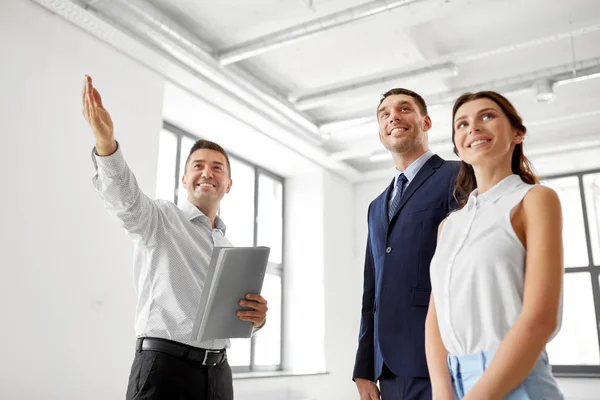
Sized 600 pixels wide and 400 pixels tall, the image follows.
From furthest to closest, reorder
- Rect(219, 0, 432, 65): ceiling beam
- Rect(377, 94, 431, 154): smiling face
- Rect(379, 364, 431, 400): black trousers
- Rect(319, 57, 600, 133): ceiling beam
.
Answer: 1. Rect(319, 57, 600, 133): ceiling beam
2. Rect(219, 0, 432, 65): ceiling beam
3. Rect(377, 94, 431, 154): smiling face
4. Rect(379, 364, 431, 400): black trousers

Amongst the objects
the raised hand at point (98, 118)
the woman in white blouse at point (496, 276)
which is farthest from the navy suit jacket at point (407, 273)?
Result: the raised hand at point (98, 118)

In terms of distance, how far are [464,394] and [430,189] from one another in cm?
77

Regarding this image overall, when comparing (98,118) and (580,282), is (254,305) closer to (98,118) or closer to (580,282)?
(98,118)

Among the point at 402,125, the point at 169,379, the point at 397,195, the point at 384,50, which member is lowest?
the point at 169,379

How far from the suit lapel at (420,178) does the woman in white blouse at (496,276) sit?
47 cm

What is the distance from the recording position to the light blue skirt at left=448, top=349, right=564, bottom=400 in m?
1.12

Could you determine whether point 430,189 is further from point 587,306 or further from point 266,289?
point 587,306

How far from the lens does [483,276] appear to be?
1.21 m

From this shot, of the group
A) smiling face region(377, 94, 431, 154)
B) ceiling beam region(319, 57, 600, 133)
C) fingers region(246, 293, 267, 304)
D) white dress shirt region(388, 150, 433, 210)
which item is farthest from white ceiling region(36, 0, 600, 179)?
fingers region(246, 293, 267, 304)

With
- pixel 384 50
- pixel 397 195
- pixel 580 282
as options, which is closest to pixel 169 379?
pixel 397 195

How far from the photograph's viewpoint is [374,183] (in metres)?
8.02

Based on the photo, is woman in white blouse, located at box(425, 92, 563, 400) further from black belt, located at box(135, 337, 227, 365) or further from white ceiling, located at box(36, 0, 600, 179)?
white ceiling, located at box(36, 0, 600, 179)

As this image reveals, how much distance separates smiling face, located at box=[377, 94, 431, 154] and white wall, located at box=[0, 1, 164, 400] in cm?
242

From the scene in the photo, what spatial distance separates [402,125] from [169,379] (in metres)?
1.21
